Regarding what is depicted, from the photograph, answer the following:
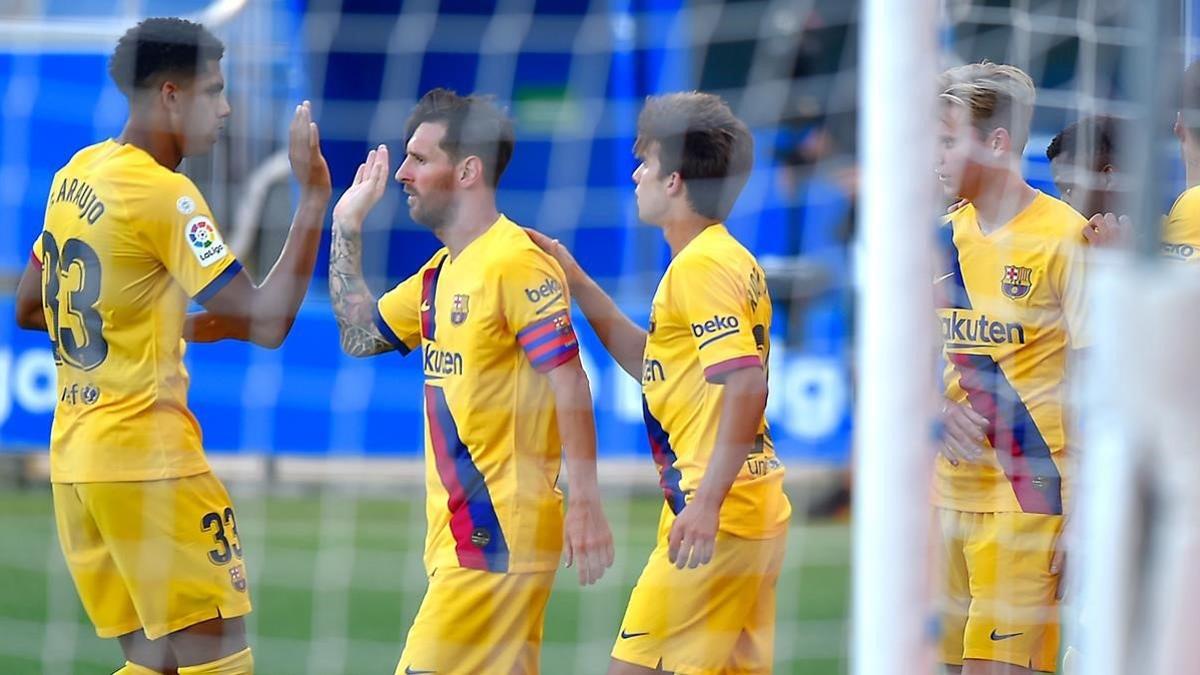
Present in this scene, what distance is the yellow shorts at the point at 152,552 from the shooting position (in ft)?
11.0

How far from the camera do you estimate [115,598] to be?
343 cm

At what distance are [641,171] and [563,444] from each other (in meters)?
0.61

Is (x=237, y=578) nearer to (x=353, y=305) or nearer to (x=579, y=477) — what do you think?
(x=353, y=305)

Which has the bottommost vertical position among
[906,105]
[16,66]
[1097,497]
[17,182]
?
[1097,497]

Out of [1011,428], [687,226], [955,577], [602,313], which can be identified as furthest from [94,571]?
[1011,428]

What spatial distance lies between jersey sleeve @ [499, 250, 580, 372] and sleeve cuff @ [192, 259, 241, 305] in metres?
0.54

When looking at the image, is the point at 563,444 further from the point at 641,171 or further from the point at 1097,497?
the point at 1097,497

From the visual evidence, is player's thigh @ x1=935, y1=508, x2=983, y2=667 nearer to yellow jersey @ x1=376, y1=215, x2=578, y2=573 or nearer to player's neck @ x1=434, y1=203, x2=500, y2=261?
yellow jersey @ x1=376, y1=215, x2=578, y2=573

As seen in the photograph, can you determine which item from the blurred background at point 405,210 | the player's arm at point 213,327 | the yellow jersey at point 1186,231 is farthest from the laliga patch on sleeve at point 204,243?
the blurred background at point 405,210

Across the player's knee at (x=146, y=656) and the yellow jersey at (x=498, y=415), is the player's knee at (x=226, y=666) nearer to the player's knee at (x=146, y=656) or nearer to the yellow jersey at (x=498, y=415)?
the player's knee at (x=146, y=656)

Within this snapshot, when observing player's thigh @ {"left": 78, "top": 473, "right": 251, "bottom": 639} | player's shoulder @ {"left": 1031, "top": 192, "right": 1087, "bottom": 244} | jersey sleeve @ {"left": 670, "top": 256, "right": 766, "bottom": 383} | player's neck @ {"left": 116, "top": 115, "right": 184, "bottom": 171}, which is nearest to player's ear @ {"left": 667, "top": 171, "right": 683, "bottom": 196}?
jersey sleeve @ {"left": 670, "top": 256, "right": 766, "bottom": 383}

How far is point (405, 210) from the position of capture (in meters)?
7.05

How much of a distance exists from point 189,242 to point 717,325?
3.52 feet

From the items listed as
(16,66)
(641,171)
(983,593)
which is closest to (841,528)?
(983,593)
